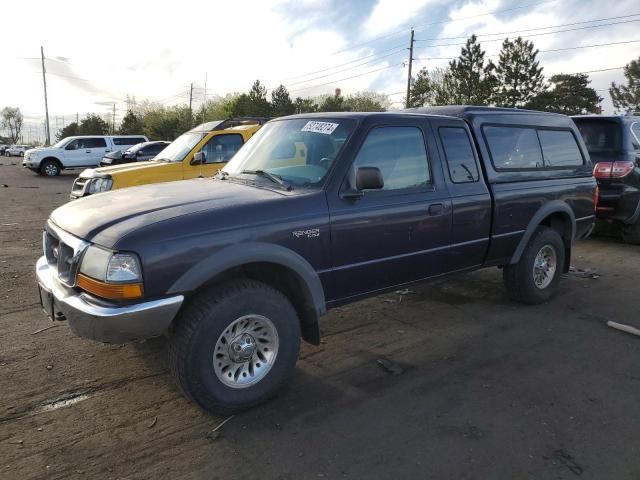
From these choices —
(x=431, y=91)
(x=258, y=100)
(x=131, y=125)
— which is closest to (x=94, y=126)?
(x=131, y=125)

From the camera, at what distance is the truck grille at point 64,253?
9.53 feet

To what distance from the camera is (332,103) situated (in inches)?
2108

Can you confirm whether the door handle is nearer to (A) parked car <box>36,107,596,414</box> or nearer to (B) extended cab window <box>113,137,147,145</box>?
(A) parked car <box>36,107,596,414</box>

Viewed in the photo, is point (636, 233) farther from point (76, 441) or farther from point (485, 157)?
point (76, 441)

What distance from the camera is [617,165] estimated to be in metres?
7.46

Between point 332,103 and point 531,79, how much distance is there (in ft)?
69.3

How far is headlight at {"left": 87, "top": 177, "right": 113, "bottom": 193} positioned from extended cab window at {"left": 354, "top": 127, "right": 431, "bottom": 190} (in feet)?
19.6

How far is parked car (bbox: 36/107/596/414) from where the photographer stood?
2812 mm

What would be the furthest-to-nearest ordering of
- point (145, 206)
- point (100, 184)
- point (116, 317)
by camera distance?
point (100, 184)
point (145, 206)
point (116, 317)

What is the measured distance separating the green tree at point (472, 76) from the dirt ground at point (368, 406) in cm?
3687

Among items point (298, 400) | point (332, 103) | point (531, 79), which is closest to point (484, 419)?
point (298, 400)

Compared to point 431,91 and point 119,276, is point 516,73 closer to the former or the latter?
point 431,91

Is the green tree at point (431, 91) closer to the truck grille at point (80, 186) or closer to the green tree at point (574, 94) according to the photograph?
the green tree at point (574, 94)

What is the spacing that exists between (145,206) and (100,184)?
5854 mm
